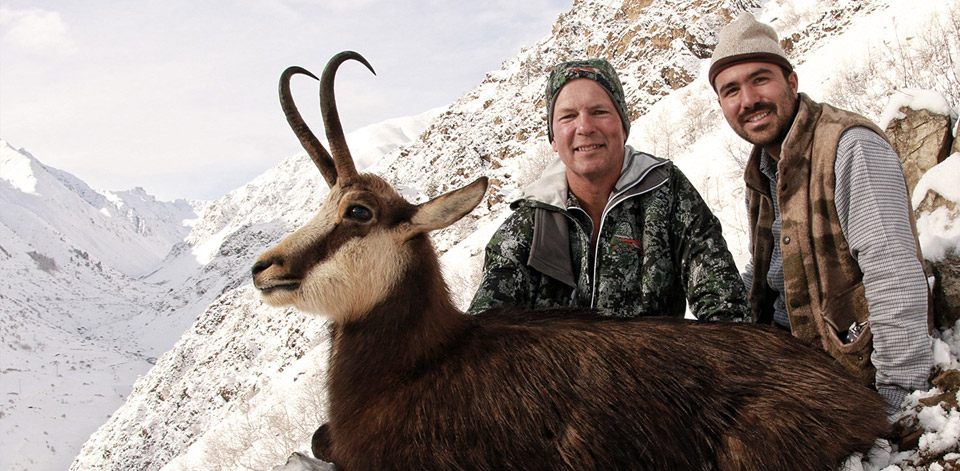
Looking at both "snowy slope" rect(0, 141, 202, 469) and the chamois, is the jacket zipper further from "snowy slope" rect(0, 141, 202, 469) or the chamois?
"snowy slope" rect(0, 141, 202, 469)

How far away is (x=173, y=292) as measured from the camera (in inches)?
5074

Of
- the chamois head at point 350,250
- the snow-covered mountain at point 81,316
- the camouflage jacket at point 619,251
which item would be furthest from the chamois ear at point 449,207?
the snow-covered mountain at point 81,316

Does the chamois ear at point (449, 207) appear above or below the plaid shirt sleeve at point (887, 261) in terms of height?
above

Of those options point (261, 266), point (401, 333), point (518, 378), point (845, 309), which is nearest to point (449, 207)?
point (401, 333)

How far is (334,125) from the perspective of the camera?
125 inches

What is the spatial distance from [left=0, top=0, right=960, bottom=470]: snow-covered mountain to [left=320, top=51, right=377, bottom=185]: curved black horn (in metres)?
3.09

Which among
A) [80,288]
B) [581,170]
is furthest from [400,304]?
[80,288]

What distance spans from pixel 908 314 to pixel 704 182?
12518mm

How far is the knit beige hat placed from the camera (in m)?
3.39

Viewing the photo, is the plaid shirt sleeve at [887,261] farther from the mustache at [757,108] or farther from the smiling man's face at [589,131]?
the smiling man's face at [589,131]

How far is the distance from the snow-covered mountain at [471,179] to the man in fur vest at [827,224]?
0.34 metres

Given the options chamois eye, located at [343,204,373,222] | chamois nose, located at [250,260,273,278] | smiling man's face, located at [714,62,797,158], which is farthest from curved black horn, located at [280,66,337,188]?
smiling man's face, located at [714,62,797,158]

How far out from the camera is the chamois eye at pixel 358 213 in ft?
9.78

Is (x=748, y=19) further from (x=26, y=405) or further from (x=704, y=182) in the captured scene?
(x=26, y=405)
